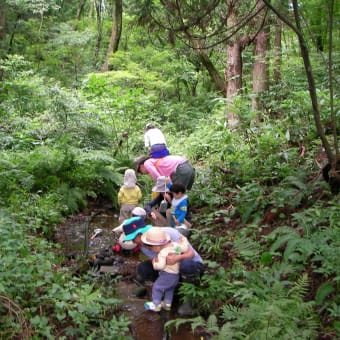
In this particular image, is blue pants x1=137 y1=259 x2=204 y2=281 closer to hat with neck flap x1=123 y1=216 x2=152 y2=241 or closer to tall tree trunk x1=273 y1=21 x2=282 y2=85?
hat with neck flap x1=123 y1=216 x2=152 y2=241

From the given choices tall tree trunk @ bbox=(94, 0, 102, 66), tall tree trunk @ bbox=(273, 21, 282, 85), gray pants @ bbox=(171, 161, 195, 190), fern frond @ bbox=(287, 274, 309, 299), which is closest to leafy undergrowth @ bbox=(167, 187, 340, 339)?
fern frond @ bbox=(287, 274, 309, 299)

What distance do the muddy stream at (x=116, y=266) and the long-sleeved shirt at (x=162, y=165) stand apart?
141 cm

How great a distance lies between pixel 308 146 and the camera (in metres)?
8.32

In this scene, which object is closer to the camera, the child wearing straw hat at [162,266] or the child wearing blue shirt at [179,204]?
the child wearing straw hat at [162,266]

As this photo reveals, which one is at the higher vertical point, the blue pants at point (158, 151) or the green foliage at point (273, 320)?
the blue pants at point (158, 151)

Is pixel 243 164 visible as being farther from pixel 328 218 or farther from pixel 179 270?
pixel 179 270

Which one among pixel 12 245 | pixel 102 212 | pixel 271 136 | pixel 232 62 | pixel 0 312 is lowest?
pixel 102 212

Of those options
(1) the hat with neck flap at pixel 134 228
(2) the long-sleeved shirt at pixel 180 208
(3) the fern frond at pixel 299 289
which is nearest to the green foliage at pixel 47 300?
(1) the hat with neck flap at pixel 134 228

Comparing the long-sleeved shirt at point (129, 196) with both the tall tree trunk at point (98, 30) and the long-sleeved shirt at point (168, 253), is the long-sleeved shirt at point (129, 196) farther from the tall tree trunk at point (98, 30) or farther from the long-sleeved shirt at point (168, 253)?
the tall tree trunk at point (98, 30)

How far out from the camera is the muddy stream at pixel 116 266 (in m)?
4.33

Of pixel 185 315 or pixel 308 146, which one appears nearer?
pixel 185 315

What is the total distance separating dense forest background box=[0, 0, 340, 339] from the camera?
3.95 metres

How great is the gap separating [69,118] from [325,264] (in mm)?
8435

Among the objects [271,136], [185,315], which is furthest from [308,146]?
[185,315]
